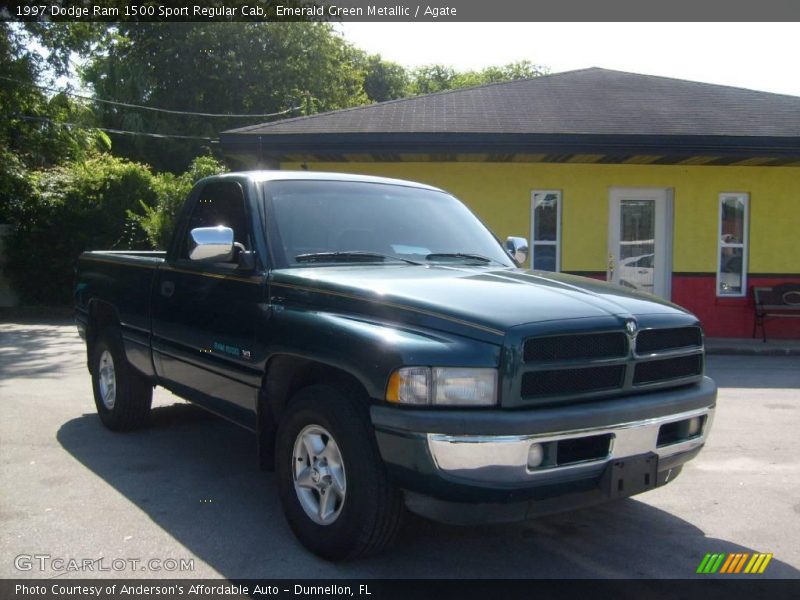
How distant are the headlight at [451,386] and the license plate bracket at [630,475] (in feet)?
2.18

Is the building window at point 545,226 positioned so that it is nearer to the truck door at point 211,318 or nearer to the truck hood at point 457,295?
the truck door at point 211,318

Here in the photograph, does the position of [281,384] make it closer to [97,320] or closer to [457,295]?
[457,295]

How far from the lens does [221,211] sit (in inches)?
206

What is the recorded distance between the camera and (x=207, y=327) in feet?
16.0

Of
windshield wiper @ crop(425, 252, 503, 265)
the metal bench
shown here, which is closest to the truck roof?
windshield wiper @ crop(425, 252, 503, 265)

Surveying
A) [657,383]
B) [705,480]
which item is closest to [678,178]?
[705,480]

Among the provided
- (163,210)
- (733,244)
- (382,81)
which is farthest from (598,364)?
(382,81)

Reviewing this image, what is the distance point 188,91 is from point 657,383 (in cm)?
3564

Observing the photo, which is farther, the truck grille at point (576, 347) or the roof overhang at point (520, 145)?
the roof overhang at point (520, 145)

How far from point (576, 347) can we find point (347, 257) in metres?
1.60

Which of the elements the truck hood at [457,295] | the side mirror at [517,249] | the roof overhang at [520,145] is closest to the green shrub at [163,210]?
the roof overhang at [520,145]

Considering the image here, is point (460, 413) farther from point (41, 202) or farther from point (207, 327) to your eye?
point (41, 202)

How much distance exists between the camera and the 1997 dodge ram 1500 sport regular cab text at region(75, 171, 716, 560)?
11.0 feet

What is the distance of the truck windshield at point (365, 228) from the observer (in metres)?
4.64
